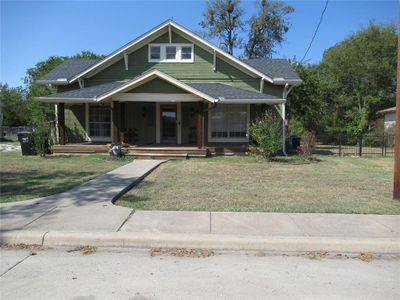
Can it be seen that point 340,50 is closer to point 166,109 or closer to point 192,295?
point 166,109

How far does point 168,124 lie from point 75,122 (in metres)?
5.04

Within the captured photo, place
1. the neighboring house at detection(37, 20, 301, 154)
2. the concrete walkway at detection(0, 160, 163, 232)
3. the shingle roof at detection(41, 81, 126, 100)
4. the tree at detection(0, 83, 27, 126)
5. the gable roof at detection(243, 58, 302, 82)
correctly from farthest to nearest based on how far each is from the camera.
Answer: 1. the tree at detection(0, 83, 27, 126)
2. the neighboring house at detection(37, 20, 301, 154)
3. the gable roof at detection(243, 58, 302, 82)
4. the shingle roof at detection(41, 81, 126, 100)
5. the concrete walkway at detection(0, 160, 163, 232)

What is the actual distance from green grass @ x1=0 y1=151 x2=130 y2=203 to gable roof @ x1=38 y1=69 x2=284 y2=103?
2698 millimetres

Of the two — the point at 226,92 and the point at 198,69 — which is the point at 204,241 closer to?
the point at 226,92

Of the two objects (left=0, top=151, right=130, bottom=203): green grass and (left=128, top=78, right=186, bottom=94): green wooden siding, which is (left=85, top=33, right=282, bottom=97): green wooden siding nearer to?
(left=128, top=78, right=186, bottom=94): green wooden siding

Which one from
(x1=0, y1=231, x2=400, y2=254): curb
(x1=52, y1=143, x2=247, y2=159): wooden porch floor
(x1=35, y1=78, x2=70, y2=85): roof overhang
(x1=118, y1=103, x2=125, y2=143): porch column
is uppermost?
(x1=35, y1=78, x2=70, y2=85): roof overhang

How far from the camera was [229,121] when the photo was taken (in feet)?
60.2

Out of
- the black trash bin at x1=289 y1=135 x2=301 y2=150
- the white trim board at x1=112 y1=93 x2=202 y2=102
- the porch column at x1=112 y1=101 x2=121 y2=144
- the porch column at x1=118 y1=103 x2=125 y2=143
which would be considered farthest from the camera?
the black trash bin at x1=289 y1=135 x2=301 y2=150

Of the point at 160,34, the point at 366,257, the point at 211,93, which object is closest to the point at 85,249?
the point at 366,257

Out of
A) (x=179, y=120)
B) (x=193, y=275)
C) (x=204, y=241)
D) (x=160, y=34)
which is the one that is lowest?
(x=193, y=275)

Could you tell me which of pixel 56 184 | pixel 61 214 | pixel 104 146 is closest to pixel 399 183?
pixel 61 214

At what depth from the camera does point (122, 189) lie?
27.4 ft

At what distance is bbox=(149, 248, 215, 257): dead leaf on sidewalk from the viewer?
4.86 metres

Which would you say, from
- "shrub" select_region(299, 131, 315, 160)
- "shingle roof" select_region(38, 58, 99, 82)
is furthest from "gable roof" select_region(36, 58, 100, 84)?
"shrub" select_region(299, 131, 315, 160)
